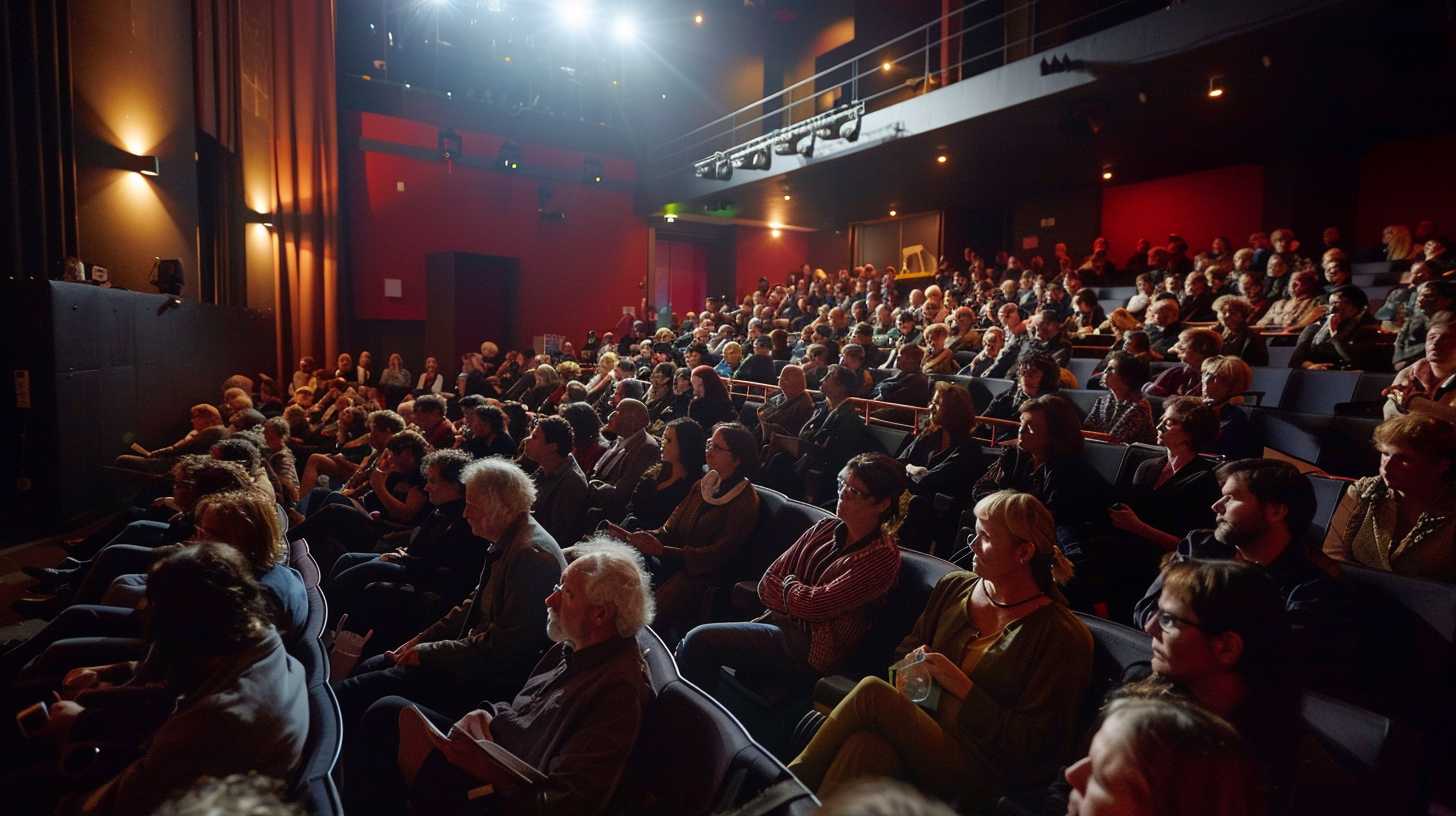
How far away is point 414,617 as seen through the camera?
2.76 metres

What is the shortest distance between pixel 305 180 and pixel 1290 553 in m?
11.8

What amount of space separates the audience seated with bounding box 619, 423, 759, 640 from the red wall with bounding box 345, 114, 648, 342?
1020 cm

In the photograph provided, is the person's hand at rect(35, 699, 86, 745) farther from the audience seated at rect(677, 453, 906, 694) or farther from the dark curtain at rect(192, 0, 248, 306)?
the dark curtain at rect(192, 0, 248, 306)

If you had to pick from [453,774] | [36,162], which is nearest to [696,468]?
[453,774]

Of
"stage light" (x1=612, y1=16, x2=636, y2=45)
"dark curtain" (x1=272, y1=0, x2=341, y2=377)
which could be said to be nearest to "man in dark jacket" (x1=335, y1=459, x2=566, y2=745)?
"dark curtain" (x1=272, y1=0, x2=341, y2=377)

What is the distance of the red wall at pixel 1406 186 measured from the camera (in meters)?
8.61

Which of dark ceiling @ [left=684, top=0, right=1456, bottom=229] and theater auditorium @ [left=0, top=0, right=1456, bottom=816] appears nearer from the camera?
theater auditorium @ [left=0, top=0, right=1456, bottom=816]

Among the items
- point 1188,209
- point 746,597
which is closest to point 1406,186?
point 1188,209

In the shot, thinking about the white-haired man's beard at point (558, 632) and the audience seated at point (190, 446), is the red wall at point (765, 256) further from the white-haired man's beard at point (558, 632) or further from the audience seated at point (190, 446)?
the white-haired man's beard at point (558, 632)

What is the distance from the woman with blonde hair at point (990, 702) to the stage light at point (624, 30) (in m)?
13.0

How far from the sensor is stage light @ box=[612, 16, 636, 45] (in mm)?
12617

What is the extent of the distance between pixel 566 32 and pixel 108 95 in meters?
7.40

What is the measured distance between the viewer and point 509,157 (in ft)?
40.2

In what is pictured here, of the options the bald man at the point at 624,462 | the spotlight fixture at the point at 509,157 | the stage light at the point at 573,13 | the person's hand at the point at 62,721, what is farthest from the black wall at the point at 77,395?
the stage light at the point at 573,13
